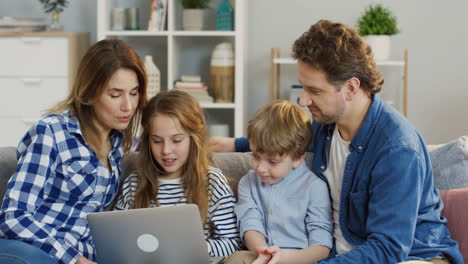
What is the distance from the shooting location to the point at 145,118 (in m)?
2.03

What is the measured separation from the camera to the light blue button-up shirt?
6.19 feet

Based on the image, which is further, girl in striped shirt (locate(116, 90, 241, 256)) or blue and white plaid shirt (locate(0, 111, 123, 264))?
girl in striped shirt (locate(116, 90, 241, 256))

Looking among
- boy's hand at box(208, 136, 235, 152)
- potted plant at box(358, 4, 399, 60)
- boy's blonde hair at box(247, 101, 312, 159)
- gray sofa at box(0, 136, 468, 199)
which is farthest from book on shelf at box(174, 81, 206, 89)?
boy's blonde hair at box(247, 101, 312, 159)

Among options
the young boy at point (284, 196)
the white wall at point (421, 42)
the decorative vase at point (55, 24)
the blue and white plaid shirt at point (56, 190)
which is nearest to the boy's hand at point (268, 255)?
the young boy at point (284, 196)

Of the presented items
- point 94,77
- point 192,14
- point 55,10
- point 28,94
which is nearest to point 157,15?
point 192,14

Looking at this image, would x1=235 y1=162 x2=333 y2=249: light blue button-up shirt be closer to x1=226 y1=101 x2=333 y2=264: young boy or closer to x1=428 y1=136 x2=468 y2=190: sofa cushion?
x1=226 y1=101 x2=333 y2=264: young boy

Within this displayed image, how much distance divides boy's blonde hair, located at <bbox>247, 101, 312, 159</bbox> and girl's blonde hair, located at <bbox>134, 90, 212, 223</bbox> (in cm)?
20

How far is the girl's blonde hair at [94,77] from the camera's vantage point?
6.26ft

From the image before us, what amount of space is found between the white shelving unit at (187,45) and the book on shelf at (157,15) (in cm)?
4

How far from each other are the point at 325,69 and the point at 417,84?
2.57 metres

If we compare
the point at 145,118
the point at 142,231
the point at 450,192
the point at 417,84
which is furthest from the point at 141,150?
the point at 417,84

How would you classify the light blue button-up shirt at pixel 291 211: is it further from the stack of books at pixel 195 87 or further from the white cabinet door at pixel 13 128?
the white cabinet door at pixel 13 128

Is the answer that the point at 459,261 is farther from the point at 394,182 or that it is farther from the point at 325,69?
the point at 325,69

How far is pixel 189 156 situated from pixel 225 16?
80.3 inches
